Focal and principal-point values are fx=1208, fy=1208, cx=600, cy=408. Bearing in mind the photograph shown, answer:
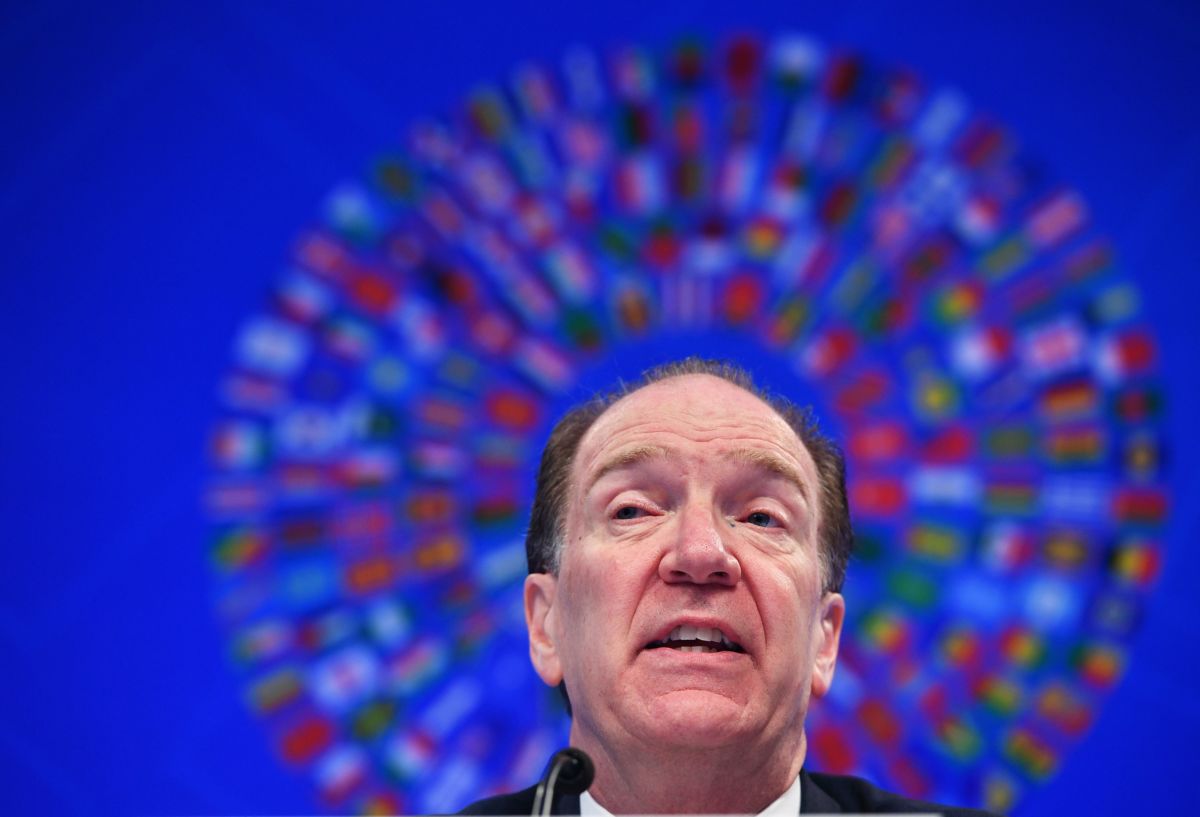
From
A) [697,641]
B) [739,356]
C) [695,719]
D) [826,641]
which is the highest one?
[739,356]

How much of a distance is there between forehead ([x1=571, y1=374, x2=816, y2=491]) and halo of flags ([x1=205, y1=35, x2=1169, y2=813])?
87cm

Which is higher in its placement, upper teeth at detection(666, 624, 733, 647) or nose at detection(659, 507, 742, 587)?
nose at detection(659, 507, 742, 587)

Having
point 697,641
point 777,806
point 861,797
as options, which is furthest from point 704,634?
point 861,797

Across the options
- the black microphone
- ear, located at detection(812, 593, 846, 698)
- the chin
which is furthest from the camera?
ear, located at detection(812, 593, 846, 698)

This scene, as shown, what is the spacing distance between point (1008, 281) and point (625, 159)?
35.3 inches

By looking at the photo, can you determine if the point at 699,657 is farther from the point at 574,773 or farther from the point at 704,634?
the point at 574,773

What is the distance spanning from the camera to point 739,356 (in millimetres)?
2637

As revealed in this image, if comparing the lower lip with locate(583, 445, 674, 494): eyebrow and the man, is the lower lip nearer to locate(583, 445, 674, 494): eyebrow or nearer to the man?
the man

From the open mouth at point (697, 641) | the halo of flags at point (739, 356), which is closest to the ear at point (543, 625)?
the open mouth at point (697, 641)

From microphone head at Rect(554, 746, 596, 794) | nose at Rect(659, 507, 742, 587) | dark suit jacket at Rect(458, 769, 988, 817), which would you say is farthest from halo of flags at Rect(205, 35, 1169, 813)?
microphone head at Rect(554, 746, 596, 794)

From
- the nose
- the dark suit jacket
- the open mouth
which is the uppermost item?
the nose

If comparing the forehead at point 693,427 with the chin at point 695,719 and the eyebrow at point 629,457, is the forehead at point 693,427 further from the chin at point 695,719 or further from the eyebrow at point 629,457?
the chin at point 695,719

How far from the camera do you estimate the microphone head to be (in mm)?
1169

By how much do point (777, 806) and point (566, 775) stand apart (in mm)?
454
